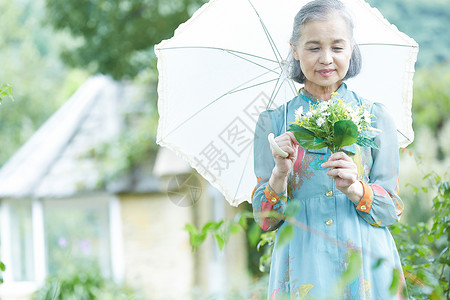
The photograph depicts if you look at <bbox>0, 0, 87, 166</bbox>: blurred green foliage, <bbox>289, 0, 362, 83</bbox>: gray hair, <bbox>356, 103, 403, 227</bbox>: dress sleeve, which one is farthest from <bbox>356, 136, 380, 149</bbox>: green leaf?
<bbox>0, 0, 87, 166</bbox>: blurred green foliage

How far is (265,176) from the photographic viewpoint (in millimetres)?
2432

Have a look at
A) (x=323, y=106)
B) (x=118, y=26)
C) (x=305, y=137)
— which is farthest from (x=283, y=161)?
(x=118, y=26)

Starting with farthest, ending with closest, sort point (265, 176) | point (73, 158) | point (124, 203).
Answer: point (73, 158) < point (124, 203) < point (265, 176)

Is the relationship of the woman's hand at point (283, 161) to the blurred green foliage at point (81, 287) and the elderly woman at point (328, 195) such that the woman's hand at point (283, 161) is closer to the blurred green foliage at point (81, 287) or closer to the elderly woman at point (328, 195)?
the elderly woman at point (328, 195)

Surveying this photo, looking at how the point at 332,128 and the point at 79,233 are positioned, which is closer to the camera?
the point at 332,128

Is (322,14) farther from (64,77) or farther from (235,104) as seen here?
(64,77)

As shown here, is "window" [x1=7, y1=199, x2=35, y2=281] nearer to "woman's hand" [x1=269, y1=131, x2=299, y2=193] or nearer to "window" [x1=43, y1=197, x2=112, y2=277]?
"window" [x1=43, y1=197, x2=112, y2=277]

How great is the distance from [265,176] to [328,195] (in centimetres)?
24

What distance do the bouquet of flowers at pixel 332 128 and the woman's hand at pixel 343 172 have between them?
1.4 inches

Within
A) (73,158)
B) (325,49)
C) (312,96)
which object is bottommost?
(312,96)

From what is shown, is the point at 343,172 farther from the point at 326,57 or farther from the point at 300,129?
the point at 326,57

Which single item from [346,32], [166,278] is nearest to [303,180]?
[346,32]

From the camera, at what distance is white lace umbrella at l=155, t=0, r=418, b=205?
2807 mm

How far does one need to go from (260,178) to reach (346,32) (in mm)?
591
